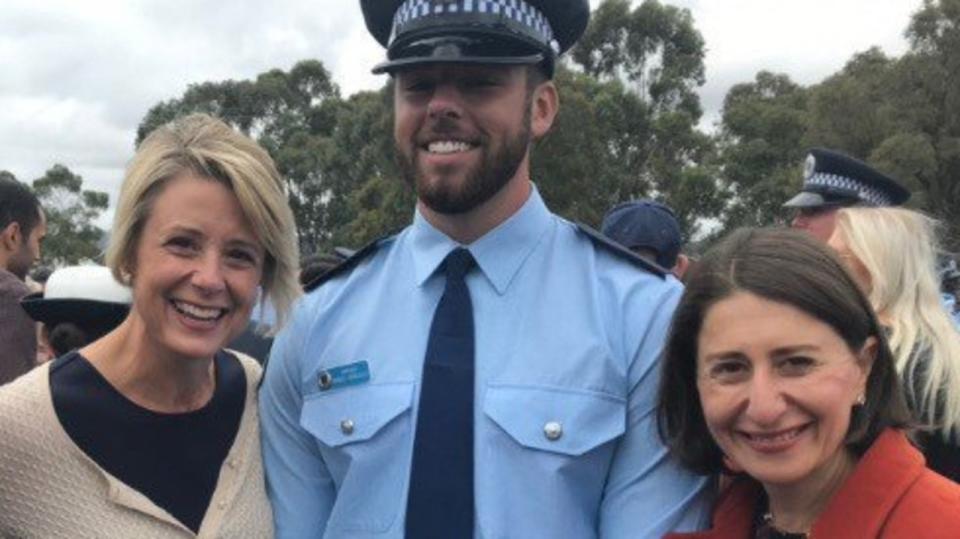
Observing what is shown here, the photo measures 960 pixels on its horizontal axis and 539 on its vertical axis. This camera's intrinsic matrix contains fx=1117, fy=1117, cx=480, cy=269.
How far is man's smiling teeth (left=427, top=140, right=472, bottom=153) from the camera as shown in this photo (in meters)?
2.12

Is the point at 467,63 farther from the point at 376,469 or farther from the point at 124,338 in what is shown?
the point at 124,338

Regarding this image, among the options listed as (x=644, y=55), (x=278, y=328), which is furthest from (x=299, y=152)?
(x=278, y=328)

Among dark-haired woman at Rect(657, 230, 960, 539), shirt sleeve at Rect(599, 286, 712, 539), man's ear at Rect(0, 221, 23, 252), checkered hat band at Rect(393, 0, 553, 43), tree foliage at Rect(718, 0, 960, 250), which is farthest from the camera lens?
tree foliage at Rect(718, 0, 960, 250)

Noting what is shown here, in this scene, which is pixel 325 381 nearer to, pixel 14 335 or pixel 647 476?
pixel 647 476

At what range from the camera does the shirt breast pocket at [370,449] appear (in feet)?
6.98

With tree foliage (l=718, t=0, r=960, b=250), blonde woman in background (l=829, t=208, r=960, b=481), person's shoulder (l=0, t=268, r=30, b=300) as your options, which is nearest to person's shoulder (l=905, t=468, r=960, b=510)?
blonde woman in background (l=829, t=208, r=960, b=481)

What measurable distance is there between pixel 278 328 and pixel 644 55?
3329cm

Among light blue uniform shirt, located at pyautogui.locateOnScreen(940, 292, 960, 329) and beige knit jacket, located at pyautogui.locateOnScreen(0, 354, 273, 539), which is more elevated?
beige knit jacket, located at pyautogui.locateOnScreen(0, 354, 273, 539)

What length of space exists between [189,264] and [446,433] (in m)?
0.67

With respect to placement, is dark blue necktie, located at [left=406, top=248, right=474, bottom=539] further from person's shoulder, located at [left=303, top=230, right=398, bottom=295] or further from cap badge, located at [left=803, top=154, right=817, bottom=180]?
cap badge, located at [left=803, top=154, right=817, bottom=180]

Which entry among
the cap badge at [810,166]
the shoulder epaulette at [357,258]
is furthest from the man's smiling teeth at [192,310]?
the cap badge at [810,166]

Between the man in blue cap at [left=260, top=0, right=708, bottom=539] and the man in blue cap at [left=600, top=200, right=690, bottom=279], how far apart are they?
329cm

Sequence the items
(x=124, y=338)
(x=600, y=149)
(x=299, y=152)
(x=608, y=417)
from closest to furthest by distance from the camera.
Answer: (x=608, y=417) → (x=124, y=338) → (x=600, y=149) → (x=299, y=152)

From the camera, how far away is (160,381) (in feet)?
7.99
